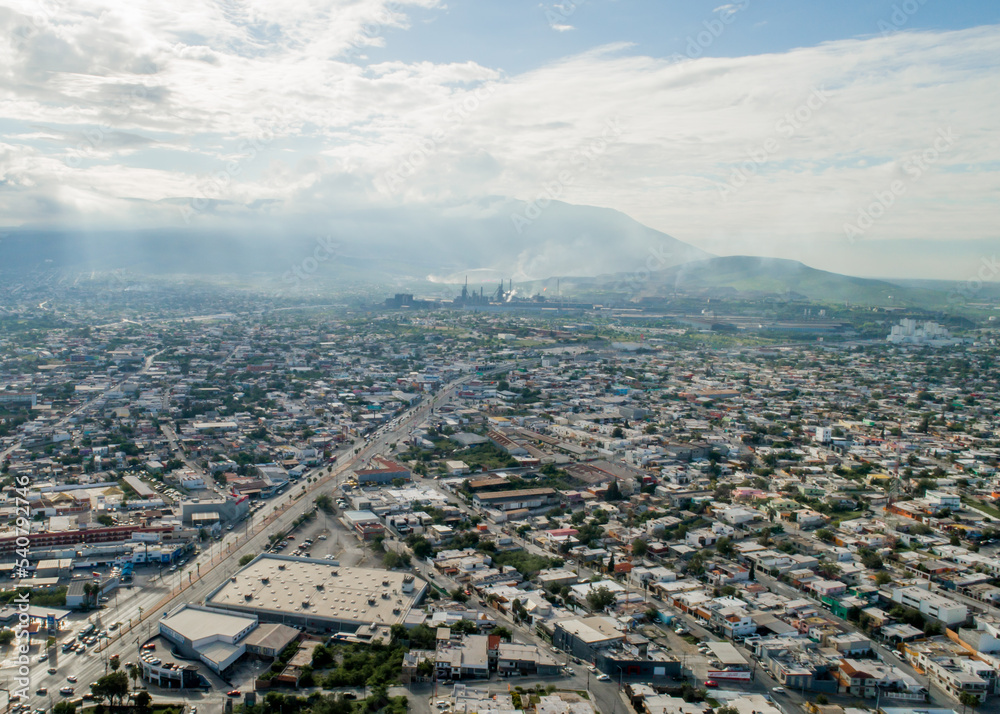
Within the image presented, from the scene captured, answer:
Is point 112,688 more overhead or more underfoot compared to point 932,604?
more underfoot

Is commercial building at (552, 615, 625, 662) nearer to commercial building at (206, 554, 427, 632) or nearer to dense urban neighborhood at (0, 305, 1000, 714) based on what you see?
dense urban neighborhood at (0, 305, 1000, 714)

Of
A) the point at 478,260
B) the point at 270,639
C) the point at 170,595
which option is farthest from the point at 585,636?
the point at 478,260

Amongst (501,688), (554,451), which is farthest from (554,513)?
(501,688)

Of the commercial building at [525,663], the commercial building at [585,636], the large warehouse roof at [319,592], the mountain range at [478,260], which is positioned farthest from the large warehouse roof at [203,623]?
the mountain range at [478,260]

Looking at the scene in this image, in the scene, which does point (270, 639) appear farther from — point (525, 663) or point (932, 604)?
point (932, 604)

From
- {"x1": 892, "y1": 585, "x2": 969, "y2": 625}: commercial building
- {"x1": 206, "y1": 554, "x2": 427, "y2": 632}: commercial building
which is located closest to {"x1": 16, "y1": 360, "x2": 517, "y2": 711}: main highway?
{"x1": 206, "y1": 554, "x2": 427, "y2": 632}: commercial building

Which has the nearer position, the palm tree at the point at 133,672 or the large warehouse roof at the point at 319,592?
the palm tree at the point at 133,672

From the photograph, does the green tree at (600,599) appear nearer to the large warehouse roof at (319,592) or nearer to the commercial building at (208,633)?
the large warehouse roof at (319,592)
